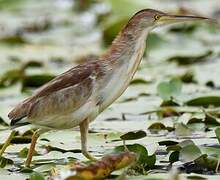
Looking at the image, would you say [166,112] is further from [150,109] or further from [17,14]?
[17,14]

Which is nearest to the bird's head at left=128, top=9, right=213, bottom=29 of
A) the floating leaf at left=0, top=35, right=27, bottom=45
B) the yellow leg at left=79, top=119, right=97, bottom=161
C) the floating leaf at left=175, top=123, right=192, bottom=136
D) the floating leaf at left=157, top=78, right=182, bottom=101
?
the yellow leg at left=79, top=119, right=97, bottom=161

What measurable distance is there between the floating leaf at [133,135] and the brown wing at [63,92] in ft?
1.44

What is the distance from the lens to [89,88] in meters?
3.79

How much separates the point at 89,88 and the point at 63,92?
135mm

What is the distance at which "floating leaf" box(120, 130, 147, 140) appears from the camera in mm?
4145

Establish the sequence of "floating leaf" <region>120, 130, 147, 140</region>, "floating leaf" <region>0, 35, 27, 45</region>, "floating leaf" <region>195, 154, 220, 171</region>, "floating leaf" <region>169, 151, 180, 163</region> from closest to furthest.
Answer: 1. "floating leaf" <region>195, 154, 220, 171</region>
2. "floating leaf" <region>169, 151, 180, 163</region>
3. "floating leaf" <region>120, 130, 147, 140</region>
4. "floating leaf" <region>0, 35, 27, 45</region>

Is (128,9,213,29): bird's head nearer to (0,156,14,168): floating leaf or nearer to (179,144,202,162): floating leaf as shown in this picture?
(179,144,202,162): floating leaf

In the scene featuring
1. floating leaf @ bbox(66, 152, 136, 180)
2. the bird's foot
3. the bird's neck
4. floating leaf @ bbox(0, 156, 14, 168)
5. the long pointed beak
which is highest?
the long pointed beak

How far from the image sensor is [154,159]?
3.66 metres

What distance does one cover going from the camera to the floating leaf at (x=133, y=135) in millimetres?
4145

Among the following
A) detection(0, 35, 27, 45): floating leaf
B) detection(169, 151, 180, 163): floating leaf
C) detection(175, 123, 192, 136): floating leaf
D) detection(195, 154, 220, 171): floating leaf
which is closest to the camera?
detection(195, 154, 220, 171): floating leaf

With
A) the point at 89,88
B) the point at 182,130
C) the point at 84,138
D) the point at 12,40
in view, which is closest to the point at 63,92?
the point at 89,88

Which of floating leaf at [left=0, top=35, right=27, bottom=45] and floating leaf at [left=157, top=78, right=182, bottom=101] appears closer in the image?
floating leaf at [left=157, top=78, right=182, bottom=101]

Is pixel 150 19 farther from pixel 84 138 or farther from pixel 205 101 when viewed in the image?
pixel 205 101
